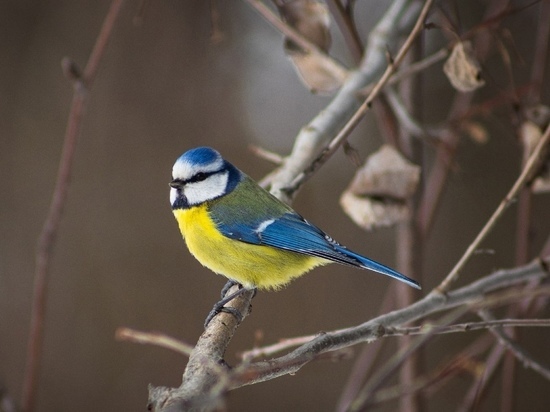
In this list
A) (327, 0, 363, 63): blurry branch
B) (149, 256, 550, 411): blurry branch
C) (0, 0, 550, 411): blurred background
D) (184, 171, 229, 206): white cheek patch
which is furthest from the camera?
(0, 0, 550, 411): blurred background

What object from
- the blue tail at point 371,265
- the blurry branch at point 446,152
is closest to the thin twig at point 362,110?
the blue tail at point 371,265

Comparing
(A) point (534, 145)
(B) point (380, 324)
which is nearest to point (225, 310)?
(B) point (380, 324)

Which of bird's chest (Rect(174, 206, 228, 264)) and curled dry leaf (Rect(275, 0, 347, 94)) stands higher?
curled dry leaf (Rect(275, 0, 347, 94))

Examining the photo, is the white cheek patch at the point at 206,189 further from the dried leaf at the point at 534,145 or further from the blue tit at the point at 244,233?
the dried leaf at the point at 534,145

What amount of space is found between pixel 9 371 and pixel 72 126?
191 cm

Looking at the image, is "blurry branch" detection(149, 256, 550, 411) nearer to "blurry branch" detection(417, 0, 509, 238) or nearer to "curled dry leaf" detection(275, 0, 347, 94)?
"blurry branch" detection(417, 0, 509, 238)

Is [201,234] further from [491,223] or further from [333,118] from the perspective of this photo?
[491,223]

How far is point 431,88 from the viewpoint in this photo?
292 cm

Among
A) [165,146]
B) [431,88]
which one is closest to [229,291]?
[165,146]

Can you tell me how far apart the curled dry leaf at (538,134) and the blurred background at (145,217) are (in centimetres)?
113

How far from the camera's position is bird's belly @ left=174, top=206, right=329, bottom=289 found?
5.49 ft

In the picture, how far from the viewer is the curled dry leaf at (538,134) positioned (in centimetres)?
155

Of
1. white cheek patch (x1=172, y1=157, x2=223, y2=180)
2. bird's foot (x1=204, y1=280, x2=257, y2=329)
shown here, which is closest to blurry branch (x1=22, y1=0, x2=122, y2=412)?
bird's foot (x1=204, y1=280, x2=257, y2=329)

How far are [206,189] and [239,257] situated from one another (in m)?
0.24
